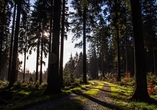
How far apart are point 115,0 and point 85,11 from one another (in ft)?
42.6

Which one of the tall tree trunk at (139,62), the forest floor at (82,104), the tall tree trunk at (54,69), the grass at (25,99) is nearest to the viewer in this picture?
the forest floor at (82,104)

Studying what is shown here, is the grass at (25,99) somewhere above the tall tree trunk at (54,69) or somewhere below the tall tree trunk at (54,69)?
below

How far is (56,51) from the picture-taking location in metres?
13.3

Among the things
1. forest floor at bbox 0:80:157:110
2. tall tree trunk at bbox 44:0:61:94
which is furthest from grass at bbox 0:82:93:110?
tall tree trunk at bbox 44:0:61:94

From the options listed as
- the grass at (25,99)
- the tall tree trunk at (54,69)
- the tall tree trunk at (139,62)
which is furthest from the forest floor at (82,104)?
the tall tree trunk at (54,69)

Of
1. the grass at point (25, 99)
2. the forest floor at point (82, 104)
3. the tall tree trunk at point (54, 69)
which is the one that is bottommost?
the grass at point (25, 99)

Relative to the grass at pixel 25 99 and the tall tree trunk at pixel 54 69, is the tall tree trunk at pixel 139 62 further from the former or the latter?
the tall tree trunk at pixel 54 69

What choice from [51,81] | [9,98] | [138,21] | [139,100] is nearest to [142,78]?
[139,100]

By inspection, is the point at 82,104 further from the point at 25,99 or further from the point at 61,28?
the point at 61,28

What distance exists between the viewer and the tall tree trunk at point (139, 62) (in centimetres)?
930

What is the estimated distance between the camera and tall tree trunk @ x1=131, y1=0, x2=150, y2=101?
30.5 ft

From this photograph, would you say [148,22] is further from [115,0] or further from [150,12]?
[115,0]

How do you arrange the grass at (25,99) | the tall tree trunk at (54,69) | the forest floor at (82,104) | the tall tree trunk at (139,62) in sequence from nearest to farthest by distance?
the forest floor at (82,104)
the grass at (25,99)
the tall tree trunk at (139,62)
the tall tree trunk at (54,69)

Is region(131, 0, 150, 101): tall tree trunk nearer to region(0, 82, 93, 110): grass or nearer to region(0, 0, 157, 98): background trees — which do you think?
region(0, 0, 157, 98): background trees
